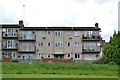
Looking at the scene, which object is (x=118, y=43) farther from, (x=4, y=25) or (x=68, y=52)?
(x=4, y=25)

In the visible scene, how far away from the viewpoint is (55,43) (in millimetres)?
78188

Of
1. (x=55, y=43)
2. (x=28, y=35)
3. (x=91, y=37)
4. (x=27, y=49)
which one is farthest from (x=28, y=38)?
(x=91, y=37)

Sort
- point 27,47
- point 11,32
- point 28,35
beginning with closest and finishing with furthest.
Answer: point 27,47
point 28,35
point 11,32

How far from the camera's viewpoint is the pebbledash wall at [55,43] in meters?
77.4

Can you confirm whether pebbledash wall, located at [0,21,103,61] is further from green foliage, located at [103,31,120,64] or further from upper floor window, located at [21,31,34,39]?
green foliage, located at [103,31,120,64]

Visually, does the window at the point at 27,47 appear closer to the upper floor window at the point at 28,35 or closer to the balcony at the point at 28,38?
the balcony at the point at 28,38

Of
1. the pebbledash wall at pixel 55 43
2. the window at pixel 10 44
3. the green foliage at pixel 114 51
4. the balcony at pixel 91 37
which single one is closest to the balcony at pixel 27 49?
the pebbledash wall at pixel 55 43

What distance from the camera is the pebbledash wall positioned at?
77.4 metres

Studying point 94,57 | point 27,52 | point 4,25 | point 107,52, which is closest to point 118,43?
point 107,52

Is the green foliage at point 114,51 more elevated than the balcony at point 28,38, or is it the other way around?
the balcony at point 28,38

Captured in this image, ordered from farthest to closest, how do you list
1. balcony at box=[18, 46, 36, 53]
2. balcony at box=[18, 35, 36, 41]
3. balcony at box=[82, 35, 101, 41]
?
1. balcony at box=[18, 35, 36, 41]
2. balcony at box=[82, 35, 101, 41]
3. balcony at box=[18, 46, 36, 53]

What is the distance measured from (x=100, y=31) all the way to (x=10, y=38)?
1929 cm

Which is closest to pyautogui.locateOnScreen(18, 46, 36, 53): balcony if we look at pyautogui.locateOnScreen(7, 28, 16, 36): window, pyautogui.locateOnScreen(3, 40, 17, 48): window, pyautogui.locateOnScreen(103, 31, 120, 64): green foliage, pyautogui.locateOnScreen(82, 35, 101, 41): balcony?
pyautogui.locateOnScreen(3, 40, 17, 48): window

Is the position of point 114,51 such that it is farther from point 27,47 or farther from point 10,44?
point 10,44
